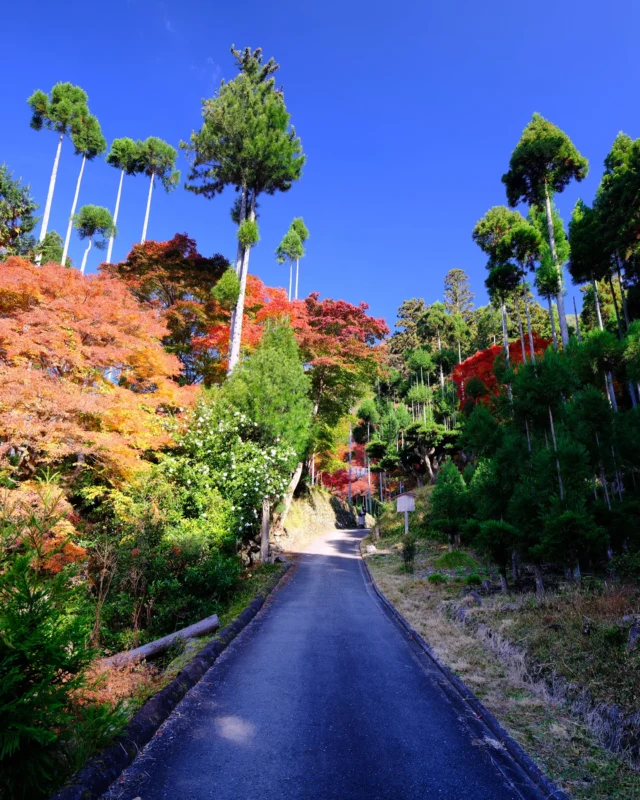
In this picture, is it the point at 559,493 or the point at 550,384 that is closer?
the point at 559,493

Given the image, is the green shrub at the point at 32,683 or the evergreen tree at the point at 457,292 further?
the evergreen tree at the point at 457,292

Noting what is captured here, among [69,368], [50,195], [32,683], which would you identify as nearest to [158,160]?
[50,195]

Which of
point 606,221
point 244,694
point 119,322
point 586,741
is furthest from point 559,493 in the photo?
point 606,221

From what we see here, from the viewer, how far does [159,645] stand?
19.1ft

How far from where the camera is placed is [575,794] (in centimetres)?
286

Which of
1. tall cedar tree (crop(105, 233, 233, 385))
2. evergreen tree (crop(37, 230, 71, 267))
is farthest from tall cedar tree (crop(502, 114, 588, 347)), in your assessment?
evergreen tree (crop(37, 230, 71, 267))

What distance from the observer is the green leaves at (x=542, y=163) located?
19.3 m

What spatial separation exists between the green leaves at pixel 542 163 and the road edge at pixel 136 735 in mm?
23471

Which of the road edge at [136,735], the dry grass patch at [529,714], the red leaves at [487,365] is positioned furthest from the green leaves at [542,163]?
the road edge at [136,735]

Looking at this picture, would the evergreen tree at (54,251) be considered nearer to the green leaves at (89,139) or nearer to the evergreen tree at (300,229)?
the green leaves at (89,139)

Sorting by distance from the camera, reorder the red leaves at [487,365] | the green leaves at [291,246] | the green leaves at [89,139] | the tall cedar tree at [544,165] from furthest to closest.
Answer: the green leaves at [291,246] → the green leaves at [89,139] → the red leaves at [487,365] → the tall cedar tree at [544,165]

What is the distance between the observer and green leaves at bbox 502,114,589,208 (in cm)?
1934

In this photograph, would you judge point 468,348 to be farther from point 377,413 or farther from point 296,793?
point 296,793

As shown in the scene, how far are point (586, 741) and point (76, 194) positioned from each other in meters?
34.0
